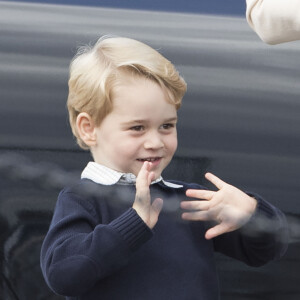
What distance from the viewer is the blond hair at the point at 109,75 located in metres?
1.70

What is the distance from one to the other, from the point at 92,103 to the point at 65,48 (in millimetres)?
369

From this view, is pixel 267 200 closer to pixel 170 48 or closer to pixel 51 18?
pixel 170 48

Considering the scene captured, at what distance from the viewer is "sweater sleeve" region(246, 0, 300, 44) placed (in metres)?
1.65

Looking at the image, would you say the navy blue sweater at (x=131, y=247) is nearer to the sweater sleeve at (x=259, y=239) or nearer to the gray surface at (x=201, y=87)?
the sweater sleeve at (x=259, y=239)

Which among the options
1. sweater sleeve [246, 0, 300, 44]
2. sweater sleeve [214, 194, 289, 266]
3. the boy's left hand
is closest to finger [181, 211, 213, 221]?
the boy's left hand

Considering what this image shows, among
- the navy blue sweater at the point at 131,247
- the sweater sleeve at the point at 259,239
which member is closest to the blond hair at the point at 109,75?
the navy blue sweater at the point at 131,247

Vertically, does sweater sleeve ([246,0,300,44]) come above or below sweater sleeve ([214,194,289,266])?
above

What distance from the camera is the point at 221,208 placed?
1656 mm

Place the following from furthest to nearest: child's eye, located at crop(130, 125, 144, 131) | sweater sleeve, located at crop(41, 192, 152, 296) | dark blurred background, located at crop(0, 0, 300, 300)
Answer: dark blurred background, located at crop(0, 0, 300, 300) → child's eye, located at crop(130, 125, 144, 131) → sweater sleeve, located at crop(41, 192, 152, 296)

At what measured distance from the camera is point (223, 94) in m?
1.98

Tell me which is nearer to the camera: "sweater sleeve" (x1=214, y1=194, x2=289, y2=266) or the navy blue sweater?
the navy blue sweater

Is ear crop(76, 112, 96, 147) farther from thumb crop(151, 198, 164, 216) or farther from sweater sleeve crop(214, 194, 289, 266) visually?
sweater sleeve crop(214, 194, 289, 266)

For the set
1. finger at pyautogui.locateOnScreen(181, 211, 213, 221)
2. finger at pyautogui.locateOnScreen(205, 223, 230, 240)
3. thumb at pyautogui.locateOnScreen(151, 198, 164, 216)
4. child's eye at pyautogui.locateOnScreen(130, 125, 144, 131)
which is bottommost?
finger at pyautogui.locateOnScreen(205, 223, 230, 240)

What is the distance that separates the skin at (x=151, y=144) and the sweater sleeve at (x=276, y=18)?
224 millimetres
